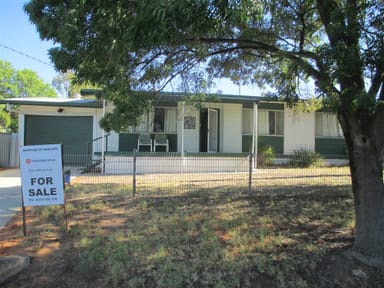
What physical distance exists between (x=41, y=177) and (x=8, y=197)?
404cm

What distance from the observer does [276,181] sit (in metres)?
10.9

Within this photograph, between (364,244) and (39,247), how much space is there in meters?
4.57

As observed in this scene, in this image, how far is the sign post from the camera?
225 inches

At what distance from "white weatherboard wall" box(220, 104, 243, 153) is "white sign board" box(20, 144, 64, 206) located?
11.6m

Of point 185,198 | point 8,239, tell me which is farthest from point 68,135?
point 8,239

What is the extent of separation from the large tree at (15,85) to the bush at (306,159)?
2586cm

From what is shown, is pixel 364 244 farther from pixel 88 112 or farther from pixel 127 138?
pixel 88 112

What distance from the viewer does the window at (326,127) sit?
18141 millimetres

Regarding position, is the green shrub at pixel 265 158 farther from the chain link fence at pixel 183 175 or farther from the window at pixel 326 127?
the window at pixel 326 127

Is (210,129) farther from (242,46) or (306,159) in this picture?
(242,46)

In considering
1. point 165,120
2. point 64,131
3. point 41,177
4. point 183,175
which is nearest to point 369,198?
point 41,177

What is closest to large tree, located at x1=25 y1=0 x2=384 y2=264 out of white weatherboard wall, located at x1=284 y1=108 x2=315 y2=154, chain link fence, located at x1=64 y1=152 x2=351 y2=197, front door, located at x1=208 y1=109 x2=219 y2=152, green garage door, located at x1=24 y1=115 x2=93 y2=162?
chain link fence, located at x1=64 y1=152 x2=351 y2=197

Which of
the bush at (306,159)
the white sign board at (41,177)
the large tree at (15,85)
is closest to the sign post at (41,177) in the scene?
the white sign board at (41,177)

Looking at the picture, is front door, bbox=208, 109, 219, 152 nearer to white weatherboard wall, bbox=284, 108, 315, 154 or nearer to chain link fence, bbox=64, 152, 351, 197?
chain link fence, bbox=64, 152, 351, 197
